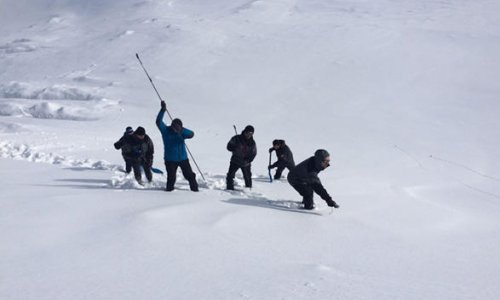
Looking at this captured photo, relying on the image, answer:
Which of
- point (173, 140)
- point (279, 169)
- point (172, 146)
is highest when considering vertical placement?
point (173, 140)

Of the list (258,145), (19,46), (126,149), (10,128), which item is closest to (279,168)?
(126,149)

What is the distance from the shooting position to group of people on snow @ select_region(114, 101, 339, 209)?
8.51 meters

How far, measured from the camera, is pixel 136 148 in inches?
398

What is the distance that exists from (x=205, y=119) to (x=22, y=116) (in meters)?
7.20

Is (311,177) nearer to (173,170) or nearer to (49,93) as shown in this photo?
(173,170)

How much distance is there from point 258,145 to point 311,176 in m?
7.23

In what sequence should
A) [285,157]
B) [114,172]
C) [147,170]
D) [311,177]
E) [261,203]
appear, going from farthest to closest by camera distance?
[114,172] → [285,157] → [147,170] → [261,203] → [311,177]

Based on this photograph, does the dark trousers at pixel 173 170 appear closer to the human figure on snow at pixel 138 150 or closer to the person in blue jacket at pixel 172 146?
the person in blue jacket at pixel 172 146

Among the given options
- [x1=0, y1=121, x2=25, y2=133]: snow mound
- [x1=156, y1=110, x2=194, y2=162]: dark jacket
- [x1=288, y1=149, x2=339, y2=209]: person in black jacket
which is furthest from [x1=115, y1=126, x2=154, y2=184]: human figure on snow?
[x1=0, y1=121, x2=25, y2=133]: snow mound

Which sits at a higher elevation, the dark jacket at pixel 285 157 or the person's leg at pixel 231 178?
the dark jacket at pixel 285 157

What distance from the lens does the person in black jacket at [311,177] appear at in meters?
8.32

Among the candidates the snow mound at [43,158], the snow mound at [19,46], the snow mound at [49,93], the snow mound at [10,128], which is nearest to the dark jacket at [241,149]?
the snow mound at [43,158]

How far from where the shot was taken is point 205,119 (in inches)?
732

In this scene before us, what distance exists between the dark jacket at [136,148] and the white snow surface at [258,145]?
0.50 meters
